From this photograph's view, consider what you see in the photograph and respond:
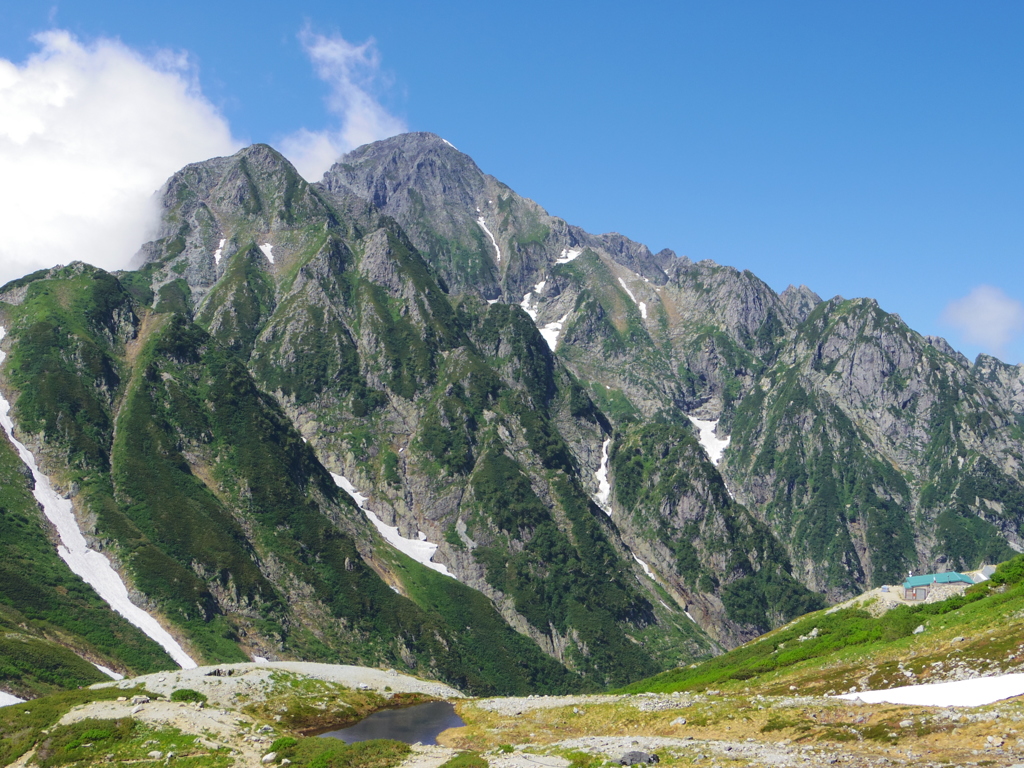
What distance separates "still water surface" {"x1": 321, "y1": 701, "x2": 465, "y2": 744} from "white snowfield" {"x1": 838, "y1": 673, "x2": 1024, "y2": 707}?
36.0 meters

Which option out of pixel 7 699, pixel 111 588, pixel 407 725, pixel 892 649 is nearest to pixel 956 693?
pixel 892 649

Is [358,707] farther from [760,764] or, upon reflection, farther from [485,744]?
[760,764]

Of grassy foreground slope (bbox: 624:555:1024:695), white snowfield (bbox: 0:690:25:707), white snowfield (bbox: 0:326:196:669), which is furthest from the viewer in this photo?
white snowfield (bbox: 0:326:196:669)

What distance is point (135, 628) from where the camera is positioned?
176m

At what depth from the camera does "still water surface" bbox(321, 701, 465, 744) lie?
66.3 m

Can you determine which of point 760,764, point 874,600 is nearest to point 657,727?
point 760,764

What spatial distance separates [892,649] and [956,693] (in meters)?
20.0

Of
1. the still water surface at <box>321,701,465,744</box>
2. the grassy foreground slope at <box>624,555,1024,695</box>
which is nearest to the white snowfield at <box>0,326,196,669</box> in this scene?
the still water surface at <box>321,701,465,744</box>

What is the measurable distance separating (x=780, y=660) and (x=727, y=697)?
23.2 m

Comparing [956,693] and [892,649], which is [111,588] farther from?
[956,693]

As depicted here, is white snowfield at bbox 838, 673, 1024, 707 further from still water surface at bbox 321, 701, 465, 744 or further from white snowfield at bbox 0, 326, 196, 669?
white snowfield at bbox 0, 326, 196, 669

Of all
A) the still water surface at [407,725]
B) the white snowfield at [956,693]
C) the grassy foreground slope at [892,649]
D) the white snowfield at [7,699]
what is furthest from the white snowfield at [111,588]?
the white snowfield at [956,693]

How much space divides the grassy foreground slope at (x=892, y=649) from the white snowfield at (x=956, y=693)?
133 inches

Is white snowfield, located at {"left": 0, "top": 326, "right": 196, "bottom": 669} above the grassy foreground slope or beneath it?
above
